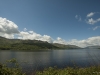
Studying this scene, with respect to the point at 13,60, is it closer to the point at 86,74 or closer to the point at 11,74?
the point at 11,74

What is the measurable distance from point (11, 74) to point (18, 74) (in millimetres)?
665

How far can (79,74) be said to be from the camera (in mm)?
9641

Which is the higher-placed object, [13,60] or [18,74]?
[13,60]

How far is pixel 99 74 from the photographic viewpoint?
866 centimetres

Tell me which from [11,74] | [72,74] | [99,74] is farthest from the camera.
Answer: [11,74]

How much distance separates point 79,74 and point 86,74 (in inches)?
24.6

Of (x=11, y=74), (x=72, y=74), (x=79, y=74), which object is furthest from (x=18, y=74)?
(x=79, y=74)

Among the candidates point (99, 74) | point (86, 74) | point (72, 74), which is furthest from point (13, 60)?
point (99, 74)

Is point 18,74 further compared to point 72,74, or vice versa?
point 18,74

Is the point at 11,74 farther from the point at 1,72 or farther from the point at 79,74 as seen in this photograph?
the point at 79,74

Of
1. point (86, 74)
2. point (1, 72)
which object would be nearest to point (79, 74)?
point (86, 74)

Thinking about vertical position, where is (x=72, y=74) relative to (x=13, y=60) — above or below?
below

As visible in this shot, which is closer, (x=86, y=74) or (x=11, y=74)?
(x=86, y=74)

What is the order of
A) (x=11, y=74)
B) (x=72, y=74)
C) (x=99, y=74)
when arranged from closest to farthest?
(x=99, y=74)
(x=72, y=74)
(x=11, y=74)
